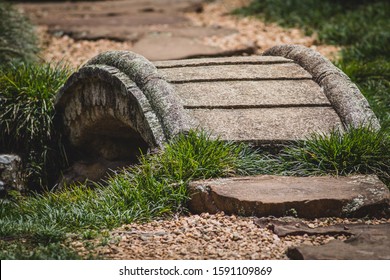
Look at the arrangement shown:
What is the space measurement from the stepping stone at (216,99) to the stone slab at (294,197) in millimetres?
483

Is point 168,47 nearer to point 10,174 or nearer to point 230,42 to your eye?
point 230,42

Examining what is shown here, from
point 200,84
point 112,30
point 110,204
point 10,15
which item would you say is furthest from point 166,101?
point 112,30

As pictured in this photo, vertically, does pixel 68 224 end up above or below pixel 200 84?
below

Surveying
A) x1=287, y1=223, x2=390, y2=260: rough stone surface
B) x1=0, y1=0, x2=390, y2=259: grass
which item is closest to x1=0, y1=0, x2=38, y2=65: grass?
x1=0, y1=0, x2=390, y2=259: grass

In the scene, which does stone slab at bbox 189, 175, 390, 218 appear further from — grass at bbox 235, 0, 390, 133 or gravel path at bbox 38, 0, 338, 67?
gravel path at bbox 38, 0, 338, 67

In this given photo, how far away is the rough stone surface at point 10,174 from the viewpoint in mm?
6207

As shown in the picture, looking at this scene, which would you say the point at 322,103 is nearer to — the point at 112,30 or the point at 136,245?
the point at 136,245

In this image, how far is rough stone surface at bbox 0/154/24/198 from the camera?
6.21m

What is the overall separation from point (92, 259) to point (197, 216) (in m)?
0.88

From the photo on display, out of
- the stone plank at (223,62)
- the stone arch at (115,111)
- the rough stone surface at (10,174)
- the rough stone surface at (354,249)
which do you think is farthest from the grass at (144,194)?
the rough stone surface at (10,174)

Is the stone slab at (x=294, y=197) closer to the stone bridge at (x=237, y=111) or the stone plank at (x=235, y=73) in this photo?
the stone bridge at (x=237, y=111)

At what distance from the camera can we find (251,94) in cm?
527

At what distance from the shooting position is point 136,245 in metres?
3.89

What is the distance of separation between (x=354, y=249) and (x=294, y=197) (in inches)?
27.0
